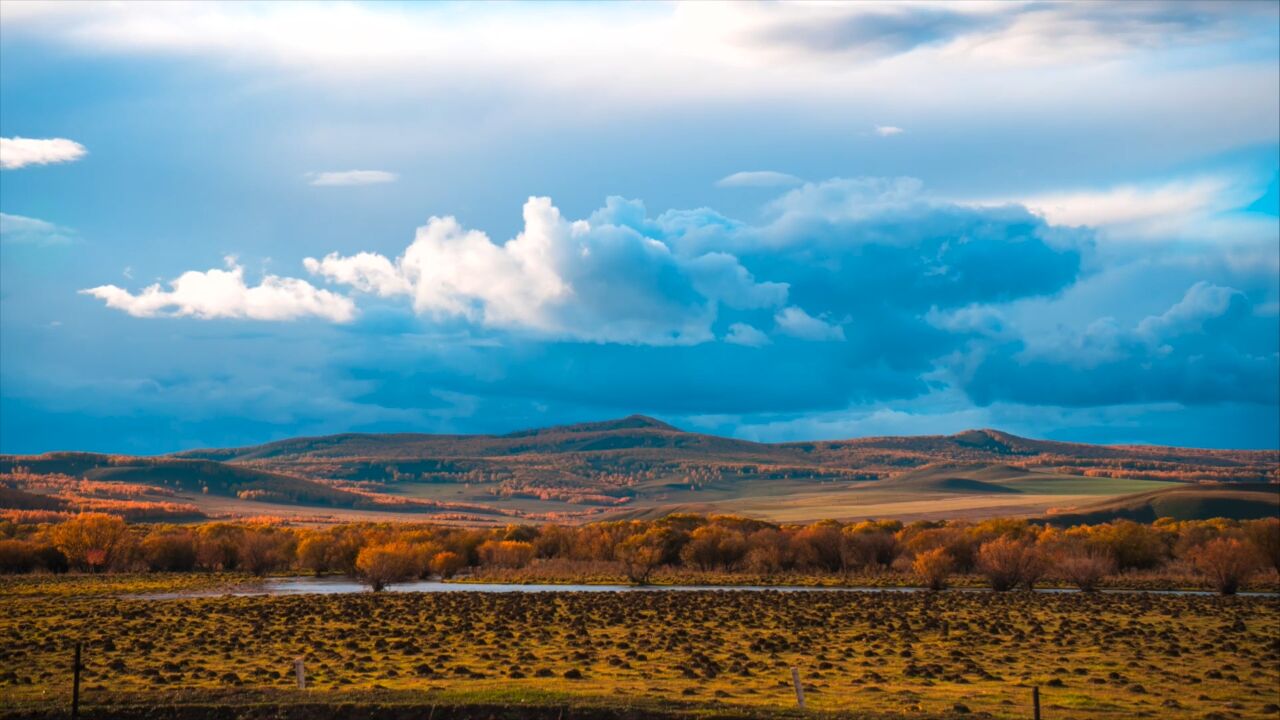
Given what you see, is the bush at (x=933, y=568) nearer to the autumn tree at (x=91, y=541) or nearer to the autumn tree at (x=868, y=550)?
the autumn tree at (x=868, y=550)

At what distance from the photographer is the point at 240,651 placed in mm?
41375

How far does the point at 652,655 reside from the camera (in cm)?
4009

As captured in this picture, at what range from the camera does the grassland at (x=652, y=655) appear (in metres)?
30.0

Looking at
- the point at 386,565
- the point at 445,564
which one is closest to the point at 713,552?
the point at 445,564

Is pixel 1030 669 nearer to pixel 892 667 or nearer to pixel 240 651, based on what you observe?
pixel 892 667

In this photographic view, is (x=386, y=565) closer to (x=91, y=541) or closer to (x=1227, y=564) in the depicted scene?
(x=91, y=541)

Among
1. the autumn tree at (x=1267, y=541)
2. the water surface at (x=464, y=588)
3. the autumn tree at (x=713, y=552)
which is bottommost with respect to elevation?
the water surface at (x=464, y=588)

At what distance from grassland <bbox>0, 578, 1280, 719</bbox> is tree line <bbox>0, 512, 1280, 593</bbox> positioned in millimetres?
27612

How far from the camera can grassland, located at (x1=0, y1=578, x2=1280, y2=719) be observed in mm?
30031

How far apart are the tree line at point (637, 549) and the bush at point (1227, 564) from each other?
21.6ft

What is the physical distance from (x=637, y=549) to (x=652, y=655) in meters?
60.2

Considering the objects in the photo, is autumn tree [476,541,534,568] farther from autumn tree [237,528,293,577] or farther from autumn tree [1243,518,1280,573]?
autumn tree [1243,518,1280,573]

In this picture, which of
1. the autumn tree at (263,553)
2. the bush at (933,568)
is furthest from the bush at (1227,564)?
the autumn tree at (263,553)

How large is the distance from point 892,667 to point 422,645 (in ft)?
56.1
